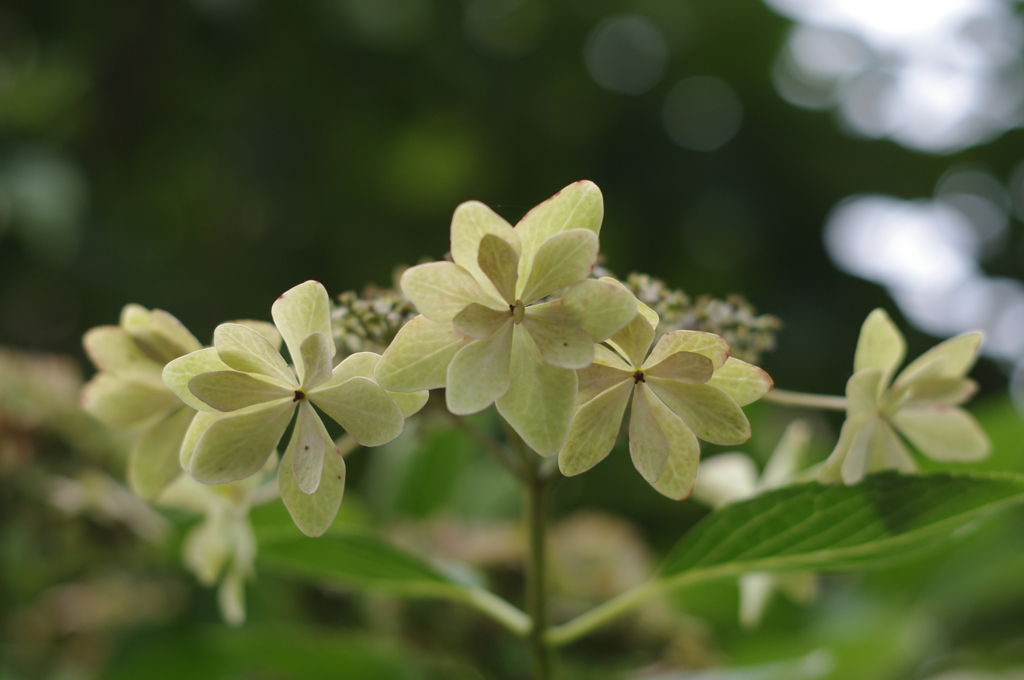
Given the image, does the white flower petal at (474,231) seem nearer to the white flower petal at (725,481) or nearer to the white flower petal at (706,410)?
the white flower petal at (706,410)

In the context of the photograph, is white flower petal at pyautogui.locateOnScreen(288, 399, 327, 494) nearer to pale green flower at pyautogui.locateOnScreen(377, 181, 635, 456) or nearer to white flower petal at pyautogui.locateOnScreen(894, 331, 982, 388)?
pale green flower at pyautogui.locateOnScreen(377, 181, 635, 456)

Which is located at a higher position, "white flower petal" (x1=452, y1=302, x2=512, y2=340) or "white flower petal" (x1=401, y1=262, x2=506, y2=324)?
"white flower petal" (x1=401, y1=262, x2=506, y2=324)

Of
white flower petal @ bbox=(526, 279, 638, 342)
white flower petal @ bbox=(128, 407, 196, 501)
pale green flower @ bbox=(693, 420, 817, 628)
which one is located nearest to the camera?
white flower petal @ bbox=(526, 279, 638, 342)

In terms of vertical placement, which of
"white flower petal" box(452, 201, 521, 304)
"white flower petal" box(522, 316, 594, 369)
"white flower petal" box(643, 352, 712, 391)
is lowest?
"white flower petal" box(522, 316, 594, 369)

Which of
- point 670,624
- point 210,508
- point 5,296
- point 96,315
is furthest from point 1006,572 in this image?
point 5,296

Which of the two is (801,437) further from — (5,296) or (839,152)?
(5,296)

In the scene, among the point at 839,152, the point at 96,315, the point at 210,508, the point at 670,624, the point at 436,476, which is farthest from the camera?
the point at 839,152

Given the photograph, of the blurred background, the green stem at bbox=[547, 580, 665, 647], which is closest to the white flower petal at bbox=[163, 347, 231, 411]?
the green stem at bbox=[547, 580, 665, 647]

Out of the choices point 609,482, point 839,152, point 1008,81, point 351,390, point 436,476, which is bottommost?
point 351,390
